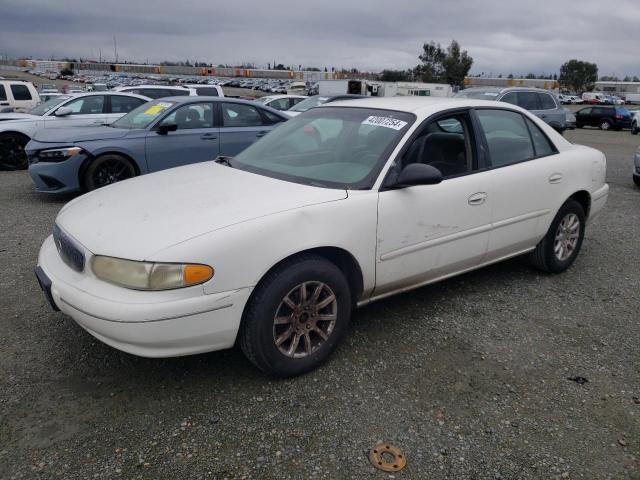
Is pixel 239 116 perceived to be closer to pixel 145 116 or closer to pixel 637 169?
pixel 145 116

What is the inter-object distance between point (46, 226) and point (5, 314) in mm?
2568

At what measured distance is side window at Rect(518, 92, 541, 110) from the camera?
1336 centimetres

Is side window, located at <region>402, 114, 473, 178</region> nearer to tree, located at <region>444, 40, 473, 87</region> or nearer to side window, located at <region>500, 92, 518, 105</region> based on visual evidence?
side window, located at <region>500, 92, 518, 105</region>

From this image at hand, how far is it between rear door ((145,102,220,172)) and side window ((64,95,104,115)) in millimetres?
3765

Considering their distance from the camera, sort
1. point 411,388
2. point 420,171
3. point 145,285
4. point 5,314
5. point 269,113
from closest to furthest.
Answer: point 145,285
point 411,388
point 420,171
point 5,314
point 269,113

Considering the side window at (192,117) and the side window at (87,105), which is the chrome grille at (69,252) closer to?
the side window at (192,117)

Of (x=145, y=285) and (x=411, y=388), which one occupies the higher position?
(x=145, y=285)

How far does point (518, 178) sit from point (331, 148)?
1.45m

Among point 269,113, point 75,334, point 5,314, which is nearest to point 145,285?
point 75,334

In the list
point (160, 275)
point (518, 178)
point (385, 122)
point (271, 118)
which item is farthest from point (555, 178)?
point (271, 118)

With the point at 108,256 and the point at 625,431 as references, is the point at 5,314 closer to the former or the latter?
the point at 108,256

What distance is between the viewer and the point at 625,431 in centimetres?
255

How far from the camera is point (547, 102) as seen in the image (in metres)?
14.1

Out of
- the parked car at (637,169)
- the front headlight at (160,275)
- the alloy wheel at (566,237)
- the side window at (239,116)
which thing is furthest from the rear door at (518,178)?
the parked car at (637,169)
